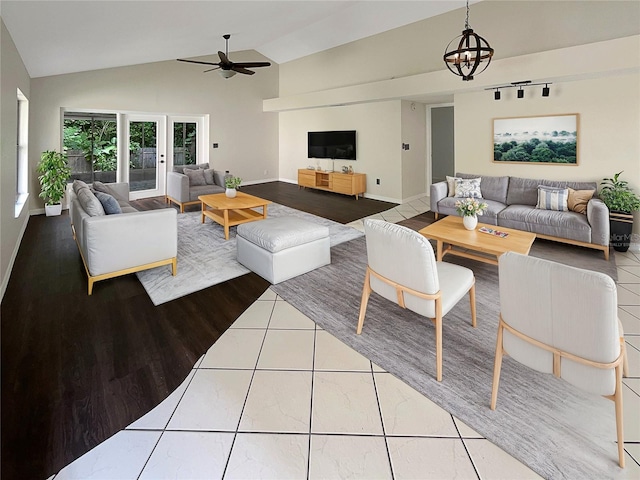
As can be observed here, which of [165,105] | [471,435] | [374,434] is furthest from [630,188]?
[165,105]

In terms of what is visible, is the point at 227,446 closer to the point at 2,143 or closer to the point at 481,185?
the point at 2,143

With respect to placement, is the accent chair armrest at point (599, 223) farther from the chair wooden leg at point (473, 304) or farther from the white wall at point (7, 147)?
the white wall at point (7, 147)

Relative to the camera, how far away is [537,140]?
17.7 feet

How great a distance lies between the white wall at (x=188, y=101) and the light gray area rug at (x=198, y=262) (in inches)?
131

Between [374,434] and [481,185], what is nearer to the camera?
[374,434]

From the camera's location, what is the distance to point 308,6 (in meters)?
5.86

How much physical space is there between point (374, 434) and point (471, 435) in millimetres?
475

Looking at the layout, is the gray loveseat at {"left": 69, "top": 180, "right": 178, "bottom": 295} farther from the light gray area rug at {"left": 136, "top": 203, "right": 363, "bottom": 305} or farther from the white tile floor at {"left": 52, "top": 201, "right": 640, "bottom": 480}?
the white tile floor at {"left": 52, "top": 201, "right": 640, "bottom": 480}

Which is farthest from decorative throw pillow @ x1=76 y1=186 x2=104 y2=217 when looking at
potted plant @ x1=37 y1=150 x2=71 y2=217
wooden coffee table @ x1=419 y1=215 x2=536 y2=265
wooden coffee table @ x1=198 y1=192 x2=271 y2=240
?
wooden coffee table @ x1=419 y1=215 x2=536 y2=265

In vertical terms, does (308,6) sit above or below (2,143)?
above

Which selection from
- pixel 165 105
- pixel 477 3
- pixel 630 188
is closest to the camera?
pixel 630 188

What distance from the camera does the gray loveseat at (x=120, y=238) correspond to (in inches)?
121

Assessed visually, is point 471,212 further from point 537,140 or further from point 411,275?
point 537,140

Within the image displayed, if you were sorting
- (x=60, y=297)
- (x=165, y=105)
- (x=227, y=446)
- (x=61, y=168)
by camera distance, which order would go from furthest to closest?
(x=165, y=105) → (x=61, y=168) → (x=60, y=297) → (x=227, y=446)
